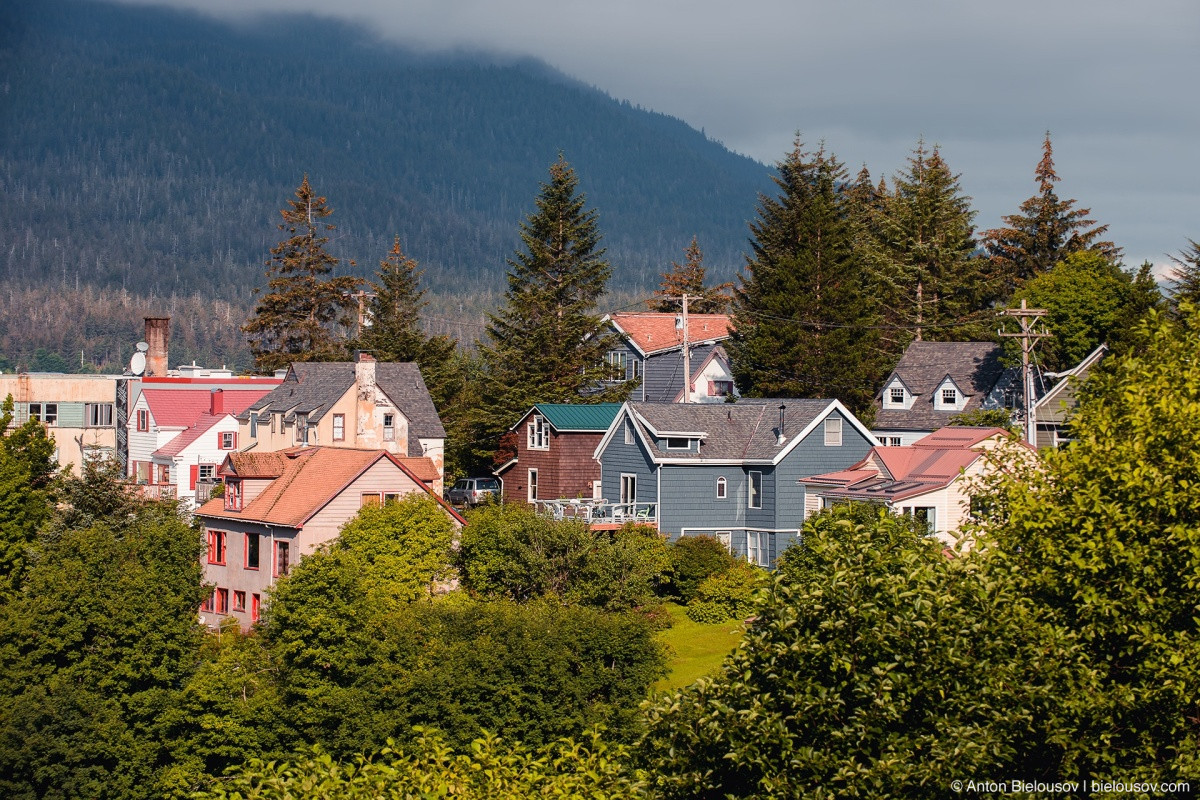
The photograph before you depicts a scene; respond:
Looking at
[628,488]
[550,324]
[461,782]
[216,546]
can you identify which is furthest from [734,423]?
[461,782]

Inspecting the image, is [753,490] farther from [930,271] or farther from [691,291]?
[691,291]

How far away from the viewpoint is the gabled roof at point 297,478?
5853 cm

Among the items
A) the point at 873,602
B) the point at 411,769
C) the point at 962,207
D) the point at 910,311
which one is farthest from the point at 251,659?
the point at 962,207

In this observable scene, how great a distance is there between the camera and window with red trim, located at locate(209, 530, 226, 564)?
204ft

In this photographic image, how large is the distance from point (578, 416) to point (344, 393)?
12.5m

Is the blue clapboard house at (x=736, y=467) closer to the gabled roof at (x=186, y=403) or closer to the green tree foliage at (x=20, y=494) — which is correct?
the green tree foliage at (x=20, y=494)

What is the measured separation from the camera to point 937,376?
7988 cm

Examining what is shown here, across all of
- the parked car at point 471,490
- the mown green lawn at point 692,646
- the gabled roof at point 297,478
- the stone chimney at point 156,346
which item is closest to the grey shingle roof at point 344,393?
the parked car at point 471,490

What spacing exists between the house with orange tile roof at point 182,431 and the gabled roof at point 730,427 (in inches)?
975

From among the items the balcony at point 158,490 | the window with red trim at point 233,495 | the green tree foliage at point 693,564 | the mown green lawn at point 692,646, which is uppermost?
the balcony at point 158,490

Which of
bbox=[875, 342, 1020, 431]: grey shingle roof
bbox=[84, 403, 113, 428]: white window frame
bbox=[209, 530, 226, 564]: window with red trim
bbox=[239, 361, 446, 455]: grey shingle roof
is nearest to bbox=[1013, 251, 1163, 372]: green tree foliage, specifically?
bbox=[875, 342, 1020, 431]: grey shingle roof

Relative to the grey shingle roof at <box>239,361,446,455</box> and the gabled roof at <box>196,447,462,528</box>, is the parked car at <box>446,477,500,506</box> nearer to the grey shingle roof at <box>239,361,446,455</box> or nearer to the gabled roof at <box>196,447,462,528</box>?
the grey shingle roof at <box>239,361,446,455</box>

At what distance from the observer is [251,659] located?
45781 mm

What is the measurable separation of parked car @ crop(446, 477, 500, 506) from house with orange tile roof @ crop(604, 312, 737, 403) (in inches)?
407
